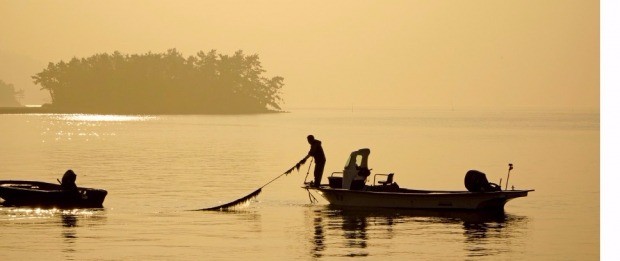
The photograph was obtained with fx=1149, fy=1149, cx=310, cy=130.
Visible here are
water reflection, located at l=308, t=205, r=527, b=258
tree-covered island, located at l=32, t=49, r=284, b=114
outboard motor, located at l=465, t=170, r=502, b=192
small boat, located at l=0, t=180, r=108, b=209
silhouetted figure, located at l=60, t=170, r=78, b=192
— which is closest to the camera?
water reflection, located at l=308, t=205, r=527, b=258

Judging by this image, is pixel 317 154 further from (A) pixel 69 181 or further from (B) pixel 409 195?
(A) pixel 69 181

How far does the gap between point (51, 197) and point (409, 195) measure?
8.57 meters

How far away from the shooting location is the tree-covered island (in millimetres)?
179250

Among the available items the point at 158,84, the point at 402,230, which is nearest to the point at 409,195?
the point at 402,230

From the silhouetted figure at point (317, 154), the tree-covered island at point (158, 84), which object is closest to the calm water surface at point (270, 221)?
the silhouetted figure at point (317, 154)

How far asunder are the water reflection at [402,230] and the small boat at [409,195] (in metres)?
0.21

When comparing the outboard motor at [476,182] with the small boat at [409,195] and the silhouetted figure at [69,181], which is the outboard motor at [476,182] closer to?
the small boat at [409,195]

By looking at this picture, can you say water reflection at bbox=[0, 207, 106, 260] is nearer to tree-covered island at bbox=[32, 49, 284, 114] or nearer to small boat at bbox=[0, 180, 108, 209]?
small boat at bbox=[0, 180, 108, 209]

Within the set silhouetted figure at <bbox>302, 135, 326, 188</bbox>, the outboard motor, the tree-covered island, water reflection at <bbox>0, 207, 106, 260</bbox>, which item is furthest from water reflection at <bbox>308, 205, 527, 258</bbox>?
the tree-covered island

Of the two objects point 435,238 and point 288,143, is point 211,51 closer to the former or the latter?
point 288,143

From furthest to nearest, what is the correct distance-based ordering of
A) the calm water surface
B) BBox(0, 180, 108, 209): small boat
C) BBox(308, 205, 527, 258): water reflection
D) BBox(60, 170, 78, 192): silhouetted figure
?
BBox(0, 180, 108, 209): small boat < BBox(60, 170, 78, 192): silhouetted figure < BBox(308, 205, 527, 258): water reflection < the calm water surface

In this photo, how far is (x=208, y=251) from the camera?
2172cm

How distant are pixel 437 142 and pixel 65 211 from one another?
5746cm

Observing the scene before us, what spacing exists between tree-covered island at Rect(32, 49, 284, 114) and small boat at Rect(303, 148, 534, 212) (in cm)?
15223
